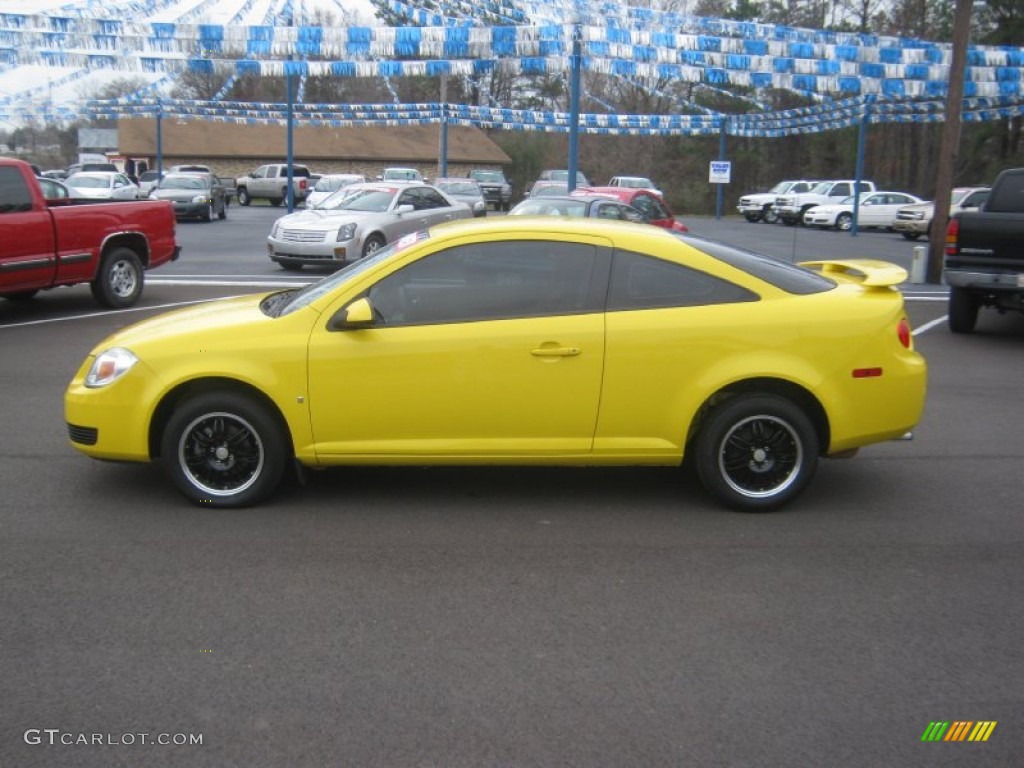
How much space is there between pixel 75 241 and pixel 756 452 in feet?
31.0

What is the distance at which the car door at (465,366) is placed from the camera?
221 inches

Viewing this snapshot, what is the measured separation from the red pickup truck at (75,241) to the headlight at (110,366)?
261 inches

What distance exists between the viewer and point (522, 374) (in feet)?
18.5

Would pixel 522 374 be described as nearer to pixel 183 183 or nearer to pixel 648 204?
pixel 648 204

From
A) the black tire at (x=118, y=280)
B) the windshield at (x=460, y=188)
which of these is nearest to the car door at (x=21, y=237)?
the black tire at (x=118, y=280)

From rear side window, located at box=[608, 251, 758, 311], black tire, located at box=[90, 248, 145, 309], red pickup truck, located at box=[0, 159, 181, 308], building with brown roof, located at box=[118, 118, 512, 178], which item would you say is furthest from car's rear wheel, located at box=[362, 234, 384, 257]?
building with brown roof, located at box=[118, 118, 512, 178]

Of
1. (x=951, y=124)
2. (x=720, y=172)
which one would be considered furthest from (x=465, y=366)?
(x=720, y=172)

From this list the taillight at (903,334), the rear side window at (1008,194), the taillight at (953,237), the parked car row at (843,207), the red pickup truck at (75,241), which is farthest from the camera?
the parked car row at (843,207)

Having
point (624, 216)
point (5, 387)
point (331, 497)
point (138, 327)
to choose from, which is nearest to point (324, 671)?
point (331, 497)

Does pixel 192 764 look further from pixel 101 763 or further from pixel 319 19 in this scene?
pixel 319 19

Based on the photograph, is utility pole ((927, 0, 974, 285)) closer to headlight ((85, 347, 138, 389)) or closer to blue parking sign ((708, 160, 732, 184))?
headlight ((85, 347, 138, 389))

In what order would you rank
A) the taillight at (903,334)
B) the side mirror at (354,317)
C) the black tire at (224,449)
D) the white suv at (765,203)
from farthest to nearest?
the white suv at (765,203)
the taillight at (903,334)
the black tire at (224,449)
the side mirror at (354,317)

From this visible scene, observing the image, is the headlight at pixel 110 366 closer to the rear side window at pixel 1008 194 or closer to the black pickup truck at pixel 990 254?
the black pickup truck at pixel 990 254

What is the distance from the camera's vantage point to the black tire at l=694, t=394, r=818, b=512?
18.8 ft
